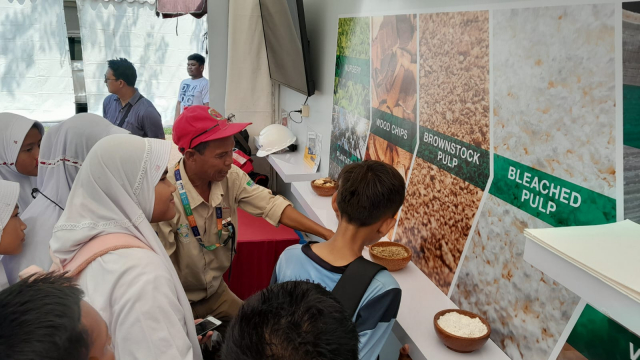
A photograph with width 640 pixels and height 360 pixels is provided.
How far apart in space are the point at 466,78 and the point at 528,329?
841mm

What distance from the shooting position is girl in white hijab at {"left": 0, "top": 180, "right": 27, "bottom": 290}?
138cm

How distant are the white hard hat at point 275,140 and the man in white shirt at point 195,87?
162cm

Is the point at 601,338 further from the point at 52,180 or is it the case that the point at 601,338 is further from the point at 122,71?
the point at 122,71

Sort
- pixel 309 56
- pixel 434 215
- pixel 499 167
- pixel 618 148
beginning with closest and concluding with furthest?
pixel 618 148
pixel 499 167
pixel 434 215
pixel 309 56

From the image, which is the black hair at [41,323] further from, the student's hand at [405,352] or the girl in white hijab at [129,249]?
the student's hand at [405,352]

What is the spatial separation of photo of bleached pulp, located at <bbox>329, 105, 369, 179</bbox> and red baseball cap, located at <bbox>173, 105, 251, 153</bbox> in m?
0.81

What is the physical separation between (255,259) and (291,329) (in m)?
2.59

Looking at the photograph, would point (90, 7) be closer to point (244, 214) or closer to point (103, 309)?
point (244, 214)

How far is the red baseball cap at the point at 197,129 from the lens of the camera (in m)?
1.86

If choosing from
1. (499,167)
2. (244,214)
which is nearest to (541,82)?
(499,167)

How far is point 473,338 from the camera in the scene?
4.26 feet

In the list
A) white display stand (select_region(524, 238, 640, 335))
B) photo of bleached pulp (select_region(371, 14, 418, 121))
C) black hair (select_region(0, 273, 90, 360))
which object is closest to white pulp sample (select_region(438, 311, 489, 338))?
white display stand (select_region(524, 238, 640, 335))

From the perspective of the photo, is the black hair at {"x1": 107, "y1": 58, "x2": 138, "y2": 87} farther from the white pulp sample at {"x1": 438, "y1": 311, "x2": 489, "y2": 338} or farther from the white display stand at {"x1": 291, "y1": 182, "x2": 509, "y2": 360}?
the white pulp sample at {"x1": 438, "y1": 311, "x2": 489, "y2": 338}

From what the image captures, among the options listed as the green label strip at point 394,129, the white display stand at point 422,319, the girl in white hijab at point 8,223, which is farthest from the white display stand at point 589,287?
the girl in white hijab at point 8,223
